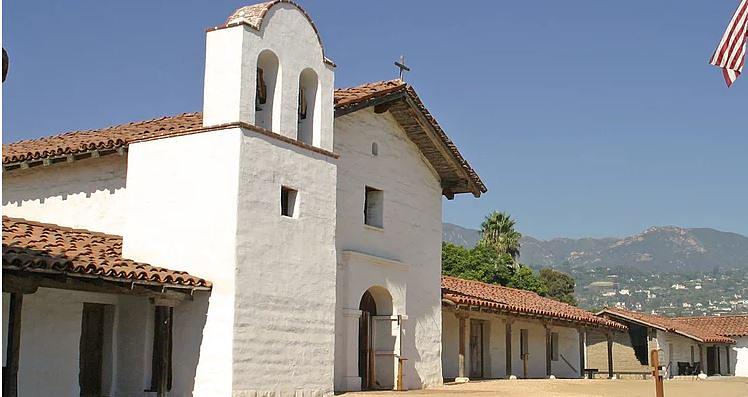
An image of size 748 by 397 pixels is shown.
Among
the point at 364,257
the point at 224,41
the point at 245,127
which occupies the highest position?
the point at 224,41

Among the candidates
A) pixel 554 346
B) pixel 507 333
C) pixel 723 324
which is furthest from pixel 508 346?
pixel 723 324

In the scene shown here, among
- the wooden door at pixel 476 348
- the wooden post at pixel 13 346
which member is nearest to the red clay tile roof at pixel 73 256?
the wooden post at pixel 13 346

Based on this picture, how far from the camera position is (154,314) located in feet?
54.1

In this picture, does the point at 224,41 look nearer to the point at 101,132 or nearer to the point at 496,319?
the point at 101,132

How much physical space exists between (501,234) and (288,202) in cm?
5363

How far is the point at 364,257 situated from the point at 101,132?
6.60m

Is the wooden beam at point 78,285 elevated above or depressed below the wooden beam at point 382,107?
below

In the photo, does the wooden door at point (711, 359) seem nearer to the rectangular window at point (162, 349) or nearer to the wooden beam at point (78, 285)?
the rectangular window at point (162, 349)

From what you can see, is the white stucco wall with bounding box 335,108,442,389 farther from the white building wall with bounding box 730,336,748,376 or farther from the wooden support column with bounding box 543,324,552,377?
the white building wall with bounding box 730,336,748,376

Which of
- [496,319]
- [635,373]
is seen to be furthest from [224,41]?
[635,373]

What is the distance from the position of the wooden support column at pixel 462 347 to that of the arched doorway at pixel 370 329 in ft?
15.2

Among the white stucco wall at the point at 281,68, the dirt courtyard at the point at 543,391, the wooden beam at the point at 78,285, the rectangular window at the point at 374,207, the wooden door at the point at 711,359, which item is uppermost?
the white stucco wall at the point at 281,68

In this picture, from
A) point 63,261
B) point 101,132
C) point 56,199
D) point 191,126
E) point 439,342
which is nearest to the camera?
point 63,261

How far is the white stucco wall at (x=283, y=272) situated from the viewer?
16.1 metres
